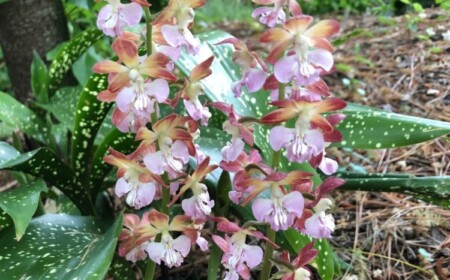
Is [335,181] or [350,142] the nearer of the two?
[335,181]

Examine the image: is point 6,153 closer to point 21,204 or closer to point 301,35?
point 21,204

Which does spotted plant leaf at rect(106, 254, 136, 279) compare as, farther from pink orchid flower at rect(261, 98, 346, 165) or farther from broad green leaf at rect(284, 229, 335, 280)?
pink orchid flower at rect(261, 98, 346, 165)

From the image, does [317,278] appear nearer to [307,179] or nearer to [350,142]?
[350,142]

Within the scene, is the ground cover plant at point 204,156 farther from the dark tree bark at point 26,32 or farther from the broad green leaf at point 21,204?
the dark tree bark at point 26,32

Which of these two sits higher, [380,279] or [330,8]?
[380,279]

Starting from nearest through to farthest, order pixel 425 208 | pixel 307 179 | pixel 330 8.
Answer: pixel 307 179, pixel 425 208, pixel 330 8

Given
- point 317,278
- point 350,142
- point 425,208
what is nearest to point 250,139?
point 350,142

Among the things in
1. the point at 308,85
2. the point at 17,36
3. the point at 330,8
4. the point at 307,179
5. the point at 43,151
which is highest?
the point at 308,85

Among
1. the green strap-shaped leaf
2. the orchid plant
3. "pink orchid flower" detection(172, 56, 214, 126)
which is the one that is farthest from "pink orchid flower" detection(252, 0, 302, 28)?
the green strap-shaped leaf
